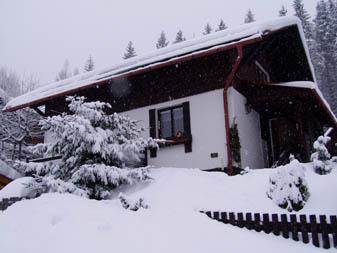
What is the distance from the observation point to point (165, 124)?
12.2 meters

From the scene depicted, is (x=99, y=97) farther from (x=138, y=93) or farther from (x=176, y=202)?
(x=176, y=202)

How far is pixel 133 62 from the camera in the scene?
520 inches

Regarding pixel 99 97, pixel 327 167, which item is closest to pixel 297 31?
pixel 327 167

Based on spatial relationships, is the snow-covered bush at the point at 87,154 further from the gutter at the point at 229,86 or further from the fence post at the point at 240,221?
the fence post at the point at 240,221

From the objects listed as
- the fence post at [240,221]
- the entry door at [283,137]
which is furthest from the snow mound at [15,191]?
the entry door at [283,137]

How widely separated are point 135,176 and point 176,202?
1.89 meters

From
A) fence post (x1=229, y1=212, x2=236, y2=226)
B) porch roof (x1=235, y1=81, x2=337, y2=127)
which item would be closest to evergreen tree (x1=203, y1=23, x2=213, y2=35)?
porch roof (x1=235, y1=81, x2=337, y2=127)

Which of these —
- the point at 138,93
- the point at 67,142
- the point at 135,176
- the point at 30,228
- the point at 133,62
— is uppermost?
the point at 133,62

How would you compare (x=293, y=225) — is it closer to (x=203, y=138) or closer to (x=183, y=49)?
(x=203, y=138)

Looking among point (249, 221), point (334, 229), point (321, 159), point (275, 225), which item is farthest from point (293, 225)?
point (321, 159)

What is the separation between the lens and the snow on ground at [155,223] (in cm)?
546

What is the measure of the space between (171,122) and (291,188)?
5597 mm

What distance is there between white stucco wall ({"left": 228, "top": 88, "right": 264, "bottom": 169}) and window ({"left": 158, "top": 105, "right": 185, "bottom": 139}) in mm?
1788

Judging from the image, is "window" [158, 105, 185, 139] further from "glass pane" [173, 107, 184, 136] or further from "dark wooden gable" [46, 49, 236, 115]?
"dark wooden gable" [46, 49, 236, 115]
